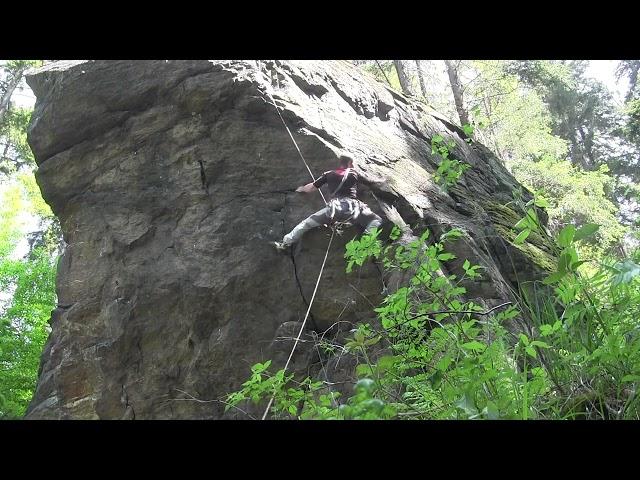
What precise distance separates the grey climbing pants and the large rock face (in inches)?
8.3

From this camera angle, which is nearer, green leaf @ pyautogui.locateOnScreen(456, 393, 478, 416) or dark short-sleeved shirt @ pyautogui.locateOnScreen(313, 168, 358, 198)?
green leaf @ pyautogui.locateOnScreen(456, 393, 478, 416)

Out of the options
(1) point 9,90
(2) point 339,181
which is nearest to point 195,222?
(2) point 339,181

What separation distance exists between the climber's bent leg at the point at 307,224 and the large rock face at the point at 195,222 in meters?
0.19

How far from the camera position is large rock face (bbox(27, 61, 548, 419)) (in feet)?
21.4

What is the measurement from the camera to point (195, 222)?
7070 millimetres

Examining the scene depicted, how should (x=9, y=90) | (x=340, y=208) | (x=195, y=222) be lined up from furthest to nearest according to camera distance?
1. (x=9, y=90)
2. (x=195, y=222)
3. (x=340, y=208)

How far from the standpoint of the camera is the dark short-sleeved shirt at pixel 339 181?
6.47 meters

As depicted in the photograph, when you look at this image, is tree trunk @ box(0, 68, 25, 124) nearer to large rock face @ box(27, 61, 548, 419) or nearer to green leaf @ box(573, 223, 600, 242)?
large rock face @ box(27, 61, 548, 419)

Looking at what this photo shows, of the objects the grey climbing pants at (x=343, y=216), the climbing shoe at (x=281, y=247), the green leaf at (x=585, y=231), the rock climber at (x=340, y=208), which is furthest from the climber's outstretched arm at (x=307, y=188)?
the green leaf at (x=585, y=231)

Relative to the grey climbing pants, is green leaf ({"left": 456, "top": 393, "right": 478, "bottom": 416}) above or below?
above

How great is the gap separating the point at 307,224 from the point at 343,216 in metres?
0.47

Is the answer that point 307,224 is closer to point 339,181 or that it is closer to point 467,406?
point 339,181

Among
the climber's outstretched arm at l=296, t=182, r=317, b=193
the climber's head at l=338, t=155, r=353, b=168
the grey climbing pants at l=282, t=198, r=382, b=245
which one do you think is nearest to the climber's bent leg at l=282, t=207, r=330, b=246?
the grey climbing pants at l=282, t=198, r=382, b=245
